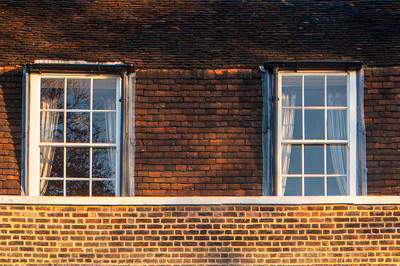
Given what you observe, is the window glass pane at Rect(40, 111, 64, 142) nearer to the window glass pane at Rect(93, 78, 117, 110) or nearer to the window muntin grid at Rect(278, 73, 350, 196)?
the window glass pane at Rect(93, 78, 117, 110)

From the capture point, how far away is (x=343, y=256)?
28.1 ft

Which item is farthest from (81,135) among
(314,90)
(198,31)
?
(314,90)

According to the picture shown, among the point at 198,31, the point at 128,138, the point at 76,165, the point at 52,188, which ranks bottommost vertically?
the point at 52,188

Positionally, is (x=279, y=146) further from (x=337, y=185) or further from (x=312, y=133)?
(x=337, y=185)

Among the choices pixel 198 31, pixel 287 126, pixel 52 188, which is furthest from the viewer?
pixel 198 31

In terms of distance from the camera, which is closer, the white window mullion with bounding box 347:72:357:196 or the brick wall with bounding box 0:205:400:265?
the brick wall with bounding box 0:205:400:265

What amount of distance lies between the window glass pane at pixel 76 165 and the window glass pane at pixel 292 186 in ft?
9.30

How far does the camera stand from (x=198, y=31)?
33.5 ft

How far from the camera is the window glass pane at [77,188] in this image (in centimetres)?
891

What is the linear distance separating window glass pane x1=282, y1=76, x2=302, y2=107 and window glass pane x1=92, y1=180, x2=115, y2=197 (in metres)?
2.77

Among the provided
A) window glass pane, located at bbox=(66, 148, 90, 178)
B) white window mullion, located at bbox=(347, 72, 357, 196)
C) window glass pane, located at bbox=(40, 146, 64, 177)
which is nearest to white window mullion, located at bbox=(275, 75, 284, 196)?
white window mullion, located at bbox=(347, 72, 357, 196)

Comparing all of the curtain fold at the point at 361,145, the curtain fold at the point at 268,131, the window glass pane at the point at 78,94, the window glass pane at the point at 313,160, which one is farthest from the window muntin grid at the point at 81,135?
the curtain fold at the point at 361,145

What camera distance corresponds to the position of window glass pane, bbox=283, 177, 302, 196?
891 cm

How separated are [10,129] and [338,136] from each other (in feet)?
15.2
